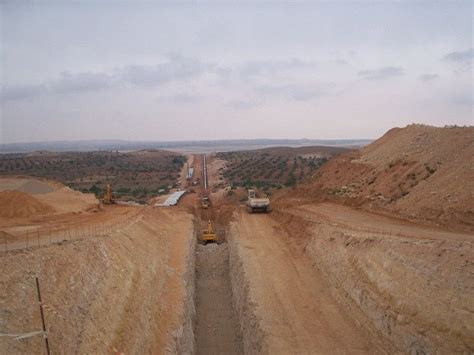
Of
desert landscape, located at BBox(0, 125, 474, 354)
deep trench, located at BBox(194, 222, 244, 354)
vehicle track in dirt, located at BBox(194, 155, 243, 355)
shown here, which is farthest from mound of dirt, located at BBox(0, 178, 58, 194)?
deep trench, located at BBox(194, 222, 244, 354)

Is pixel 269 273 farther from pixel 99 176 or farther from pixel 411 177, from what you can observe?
pixel 99 176

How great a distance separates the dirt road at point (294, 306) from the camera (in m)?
15.8

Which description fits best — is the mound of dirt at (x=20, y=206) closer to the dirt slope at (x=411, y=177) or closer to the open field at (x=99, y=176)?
the dirt slope at (x=411, y=177)

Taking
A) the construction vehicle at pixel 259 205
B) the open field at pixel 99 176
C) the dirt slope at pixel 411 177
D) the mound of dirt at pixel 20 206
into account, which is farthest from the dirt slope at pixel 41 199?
the dirt slope at pixel 411 177

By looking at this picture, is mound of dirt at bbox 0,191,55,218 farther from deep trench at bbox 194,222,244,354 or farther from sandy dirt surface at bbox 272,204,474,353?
A: sandy dirt surface at bbox 272,204,474,353

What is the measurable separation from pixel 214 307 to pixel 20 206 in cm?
1626

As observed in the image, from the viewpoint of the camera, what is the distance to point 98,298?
15.1 metres

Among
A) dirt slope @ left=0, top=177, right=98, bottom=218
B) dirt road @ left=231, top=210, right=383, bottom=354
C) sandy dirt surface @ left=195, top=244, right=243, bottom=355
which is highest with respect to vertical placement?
dirt slope @ left=0, top=177, right=98, bottom=218

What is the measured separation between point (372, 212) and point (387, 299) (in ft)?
50.6

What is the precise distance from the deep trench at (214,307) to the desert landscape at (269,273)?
0.29 ft

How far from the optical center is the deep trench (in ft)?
63.2

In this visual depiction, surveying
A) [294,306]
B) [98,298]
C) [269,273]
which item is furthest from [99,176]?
[98,298]

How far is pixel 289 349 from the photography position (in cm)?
1560

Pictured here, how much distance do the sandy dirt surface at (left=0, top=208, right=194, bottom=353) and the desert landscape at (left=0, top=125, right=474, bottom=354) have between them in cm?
6
